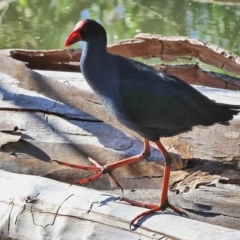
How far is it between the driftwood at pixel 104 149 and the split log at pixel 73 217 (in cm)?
26

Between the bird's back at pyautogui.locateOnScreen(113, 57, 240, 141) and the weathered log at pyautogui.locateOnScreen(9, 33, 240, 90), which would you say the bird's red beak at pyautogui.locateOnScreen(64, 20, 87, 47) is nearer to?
the bird's back at pyautogui.locateOnScreen(113, 57, 240, 141)

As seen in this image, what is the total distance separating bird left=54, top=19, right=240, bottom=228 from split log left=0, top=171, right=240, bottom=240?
26 centimetres

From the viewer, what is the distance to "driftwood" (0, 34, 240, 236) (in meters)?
1.91

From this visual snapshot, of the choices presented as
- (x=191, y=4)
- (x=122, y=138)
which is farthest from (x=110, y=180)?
(x=191, y=4)

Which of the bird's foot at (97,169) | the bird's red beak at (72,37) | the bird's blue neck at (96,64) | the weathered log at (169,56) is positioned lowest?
the bird's foot at (97,169)

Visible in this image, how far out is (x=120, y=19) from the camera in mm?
5539

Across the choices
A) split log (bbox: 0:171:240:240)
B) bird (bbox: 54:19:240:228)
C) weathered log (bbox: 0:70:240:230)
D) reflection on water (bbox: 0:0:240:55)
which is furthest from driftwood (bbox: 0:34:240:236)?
reflection on water (bbox: 0:0:240:55)

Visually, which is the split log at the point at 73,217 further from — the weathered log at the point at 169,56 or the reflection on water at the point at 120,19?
the reflection on water at the point at 120,19

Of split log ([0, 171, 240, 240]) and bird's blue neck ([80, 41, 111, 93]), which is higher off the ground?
bird's blue neck ([80, 41, 111, 93])

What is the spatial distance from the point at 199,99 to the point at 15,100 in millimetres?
731

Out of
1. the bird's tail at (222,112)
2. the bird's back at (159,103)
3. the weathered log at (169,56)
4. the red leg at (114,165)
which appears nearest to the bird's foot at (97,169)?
the red leg at (114,165)

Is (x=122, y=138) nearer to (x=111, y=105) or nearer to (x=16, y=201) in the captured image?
(x=111, y=105)

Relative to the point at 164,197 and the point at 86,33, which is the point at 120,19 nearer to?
the point at 86,33

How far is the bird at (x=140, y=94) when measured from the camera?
1877 millimetres
